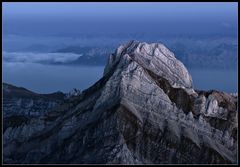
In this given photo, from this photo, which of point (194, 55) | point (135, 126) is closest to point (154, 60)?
point (135, 126)

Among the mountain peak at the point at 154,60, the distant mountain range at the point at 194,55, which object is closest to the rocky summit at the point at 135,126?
the mountain peak at the point at 154,60

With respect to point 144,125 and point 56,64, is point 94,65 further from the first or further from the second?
point 144,125

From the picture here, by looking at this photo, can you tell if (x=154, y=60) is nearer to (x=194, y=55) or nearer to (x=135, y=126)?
(x=135, y=126)

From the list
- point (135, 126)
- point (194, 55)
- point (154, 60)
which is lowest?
point (135, 126)

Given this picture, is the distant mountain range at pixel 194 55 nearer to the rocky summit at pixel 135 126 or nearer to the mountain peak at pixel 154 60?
the mountain peak at pixel 154 60

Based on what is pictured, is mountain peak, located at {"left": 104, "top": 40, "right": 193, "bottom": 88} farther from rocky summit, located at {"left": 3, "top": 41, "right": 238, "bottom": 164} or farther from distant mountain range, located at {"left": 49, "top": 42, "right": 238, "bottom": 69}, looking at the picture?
distant mountain range, located at {"left": 49, "top": 42, "right": 238, "bottom": 69}

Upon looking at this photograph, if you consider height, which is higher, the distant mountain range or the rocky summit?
the distant mountain range

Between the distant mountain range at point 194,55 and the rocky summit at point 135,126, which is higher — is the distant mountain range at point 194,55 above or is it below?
above

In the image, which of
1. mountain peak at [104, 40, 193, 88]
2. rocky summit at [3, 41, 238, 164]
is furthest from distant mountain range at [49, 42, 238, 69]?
rocky summit at [3, 41, 238, 164]
